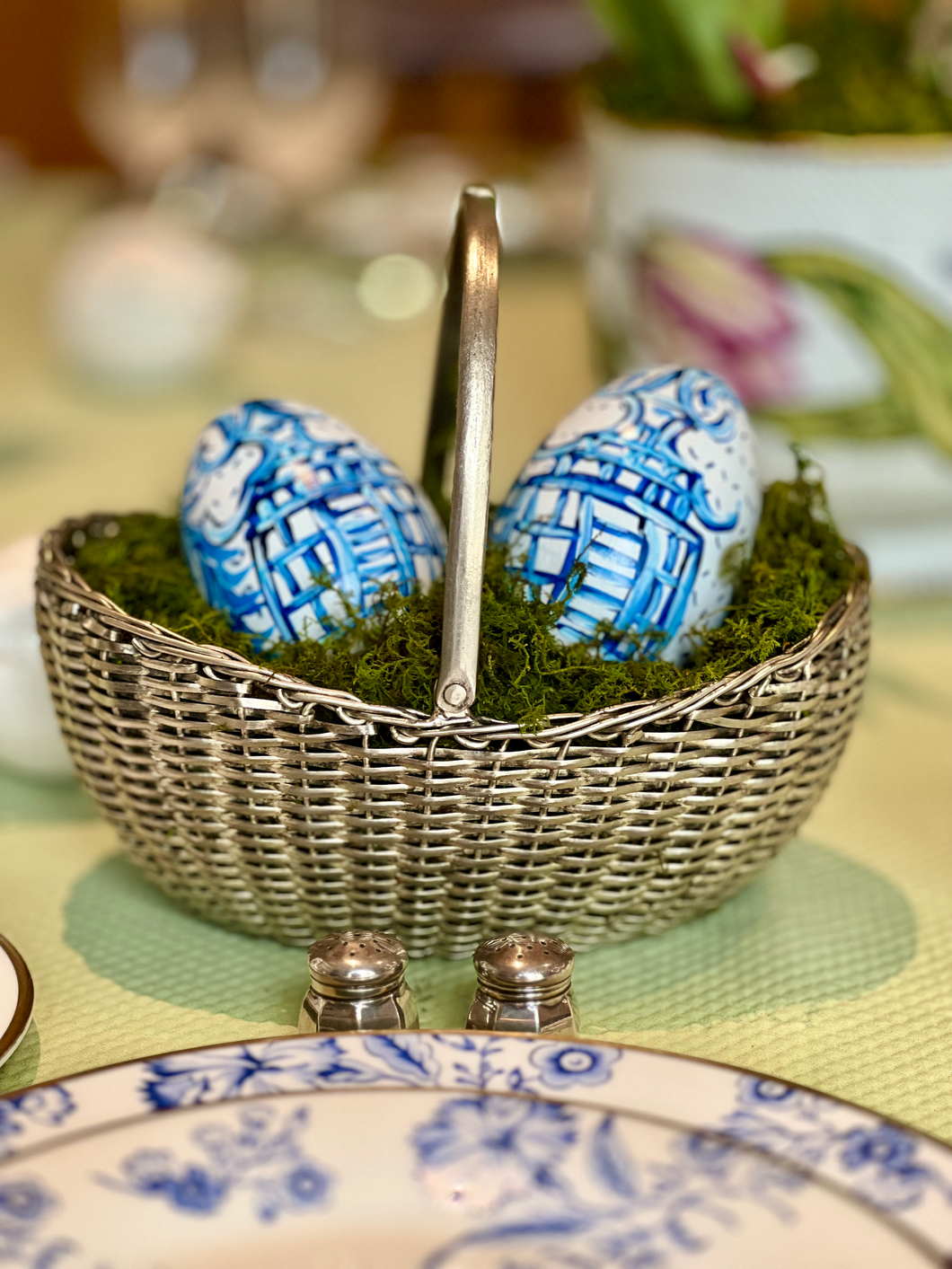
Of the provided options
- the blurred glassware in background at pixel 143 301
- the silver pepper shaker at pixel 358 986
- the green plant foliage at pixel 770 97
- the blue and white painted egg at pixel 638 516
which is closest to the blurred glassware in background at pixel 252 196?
the blurred glassware in background at pixel 143 301

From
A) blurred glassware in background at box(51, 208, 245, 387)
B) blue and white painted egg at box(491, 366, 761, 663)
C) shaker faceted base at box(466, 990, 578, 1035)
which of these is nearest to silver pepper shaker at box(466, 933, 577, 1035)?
shaker faceted base at box(466, 990, 578, 1035)

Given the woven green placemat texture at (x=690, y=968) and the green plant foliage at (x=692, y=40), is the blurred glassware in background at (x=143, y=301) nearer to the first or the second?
the green plant foliage at (x=692, y=40)

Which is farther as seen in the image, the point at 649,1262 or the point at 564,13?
the point at 564,13

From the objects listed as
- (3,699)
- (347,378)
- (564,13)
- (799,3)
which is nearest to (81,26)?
(564,13)

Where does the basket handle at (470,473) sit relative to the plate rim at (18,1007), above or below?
above

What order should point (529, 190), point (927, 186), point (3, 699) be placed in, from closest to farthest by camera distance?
point (3, 699)
point (927, 186)
point (529, 190)

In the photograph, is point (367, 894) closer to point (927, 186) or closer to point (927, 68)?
point (927, 186)

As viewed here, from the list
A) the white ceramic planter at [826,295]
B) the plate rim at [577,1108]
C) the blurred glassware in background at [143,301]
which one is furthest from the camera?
the blurred glassware in background at [143,301]
